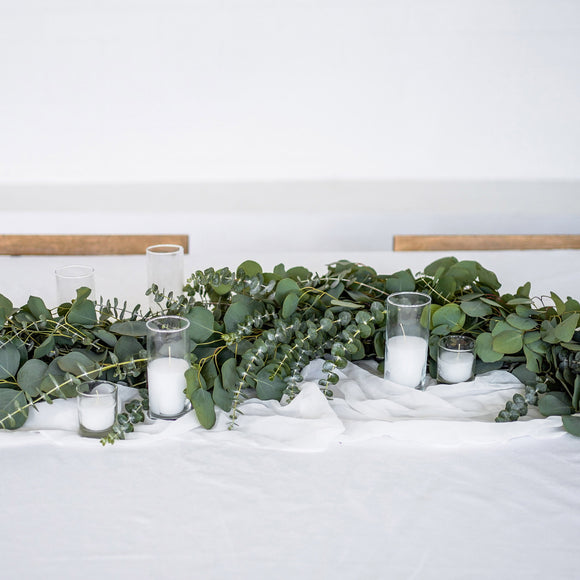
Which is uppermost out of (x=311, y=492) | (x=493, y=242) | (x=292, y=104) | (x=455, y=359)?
(x=292, y=104)

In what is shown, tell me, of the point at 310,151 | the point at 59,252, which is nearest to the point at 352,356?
the point at 59,252

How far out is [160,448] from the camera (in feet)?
3.13

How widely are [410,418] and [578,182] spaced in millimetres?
3032

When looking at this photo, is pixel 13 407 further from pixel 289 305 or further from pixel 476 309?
pixel 476 309

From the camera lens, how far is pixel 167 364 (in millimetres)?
995

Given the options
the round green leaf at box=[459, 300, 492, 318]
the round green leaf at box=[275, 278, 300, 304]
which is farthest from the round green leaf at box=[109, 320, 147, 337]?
the round green leaf at box=[459, 300, 492, 318]

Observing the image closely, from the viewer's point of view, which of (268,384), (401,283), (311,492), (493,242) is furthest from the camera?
(493,242)

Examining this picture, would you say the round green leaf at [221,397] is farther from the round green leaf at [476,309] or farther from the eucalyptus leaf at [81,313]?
the round green leaf at [476,309]

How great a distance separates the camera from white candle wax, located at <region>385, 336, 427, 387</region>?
1093 mm

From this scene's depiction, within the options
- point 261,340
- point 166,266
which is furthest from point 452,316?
point 166,266

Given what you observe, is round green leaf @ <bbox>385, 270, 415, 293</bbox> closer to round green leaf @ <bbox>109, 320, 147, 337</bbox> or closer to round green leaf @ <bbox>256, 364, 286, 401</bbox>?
round green leaf @ <bbox>256, 364, 286, 401</bbox>

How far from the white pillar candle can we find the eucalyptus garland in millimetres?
18

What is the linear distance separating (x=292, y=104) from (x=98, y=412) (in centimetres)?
276

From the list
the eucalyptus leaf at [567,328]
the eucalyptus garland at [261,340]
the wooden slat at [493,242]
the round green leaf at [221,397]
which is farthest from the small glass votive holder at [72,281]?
the wooden slat at [493,242]
